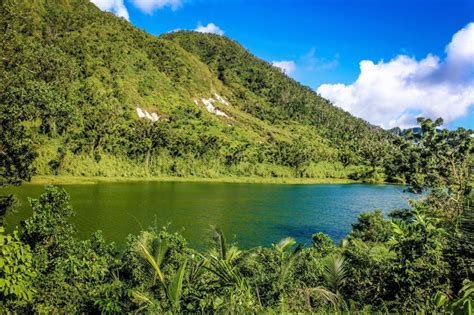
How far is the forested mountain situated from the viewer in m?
95.7

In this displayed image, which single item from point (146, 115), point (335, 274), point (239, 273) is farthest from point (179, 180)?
point (239, 273)

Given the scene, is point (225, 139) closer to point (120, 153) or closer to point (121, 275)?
point (120, 153)

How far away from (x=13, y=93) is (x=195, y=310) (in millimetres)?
17982

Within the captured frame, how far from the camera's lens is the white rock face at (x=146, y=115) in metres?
128

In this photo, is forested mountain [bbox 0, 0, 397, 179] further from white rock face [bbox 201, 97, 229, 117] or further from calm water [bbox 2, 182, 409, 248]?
calm water [bbox 2, 182, 409, 248]

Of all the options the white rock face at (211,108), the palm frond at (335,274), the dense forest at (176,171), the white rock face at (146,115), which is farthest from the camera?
the white rock face at (211,108)

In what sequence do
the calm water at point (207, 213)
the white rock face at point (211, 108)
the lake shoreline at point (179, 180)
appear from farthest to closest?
the white rock face at point (211, 108), the lake shoreline at point (179, 180), the calm water at point (207, 213)

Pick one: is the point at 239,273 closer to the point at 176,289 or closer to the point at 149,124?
the point at 176,289

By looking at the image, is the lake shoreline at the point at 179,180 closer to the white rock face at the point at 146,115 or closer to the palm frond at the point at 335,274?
the white rock face at the point at 146,115

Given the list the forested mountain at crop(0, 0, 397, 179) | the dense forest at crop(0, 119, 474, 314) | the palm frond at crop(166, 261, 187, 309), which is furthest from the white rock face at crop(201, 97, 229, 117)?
the palm frond at crop(166, 261, 187, 309)

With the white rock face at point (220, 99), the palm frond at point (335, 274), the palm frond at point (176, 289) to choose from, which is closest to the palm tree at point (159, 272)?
the palm frond at point (176, 289)

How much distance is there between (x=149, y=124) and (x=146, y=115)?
57.0 feet

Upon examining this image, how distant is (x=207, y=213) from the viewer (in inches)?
2094

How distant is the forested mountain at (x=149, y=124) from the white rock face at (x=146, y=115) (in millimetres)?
386
